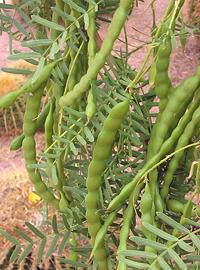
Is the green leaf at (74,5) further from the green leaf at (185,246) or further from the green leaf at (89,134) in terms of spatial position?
the green leaf at (185,246)

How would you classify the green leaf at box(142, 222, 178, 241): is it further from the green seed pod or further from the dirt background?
the dirt background

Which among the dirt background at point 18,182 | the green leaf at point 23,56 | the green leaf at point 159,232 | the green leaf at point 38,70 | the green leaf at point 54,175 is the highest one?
the green leaf at point 23,56

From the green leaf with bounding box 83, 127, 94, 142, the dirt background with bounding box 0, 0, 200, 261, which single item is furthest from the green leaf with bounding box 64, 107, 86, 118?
the dirt background with bounding box 0, 0, 200, 261

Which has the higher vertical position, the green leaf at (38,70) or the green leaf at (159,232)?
the green leaf at (38,70)

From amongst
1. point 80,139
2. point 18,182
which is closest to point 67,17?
point 80,139

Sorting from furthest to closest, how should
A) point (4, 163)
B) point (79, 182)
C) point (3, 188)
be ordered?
point (4, 163), point (3, 188), point (79, 182)

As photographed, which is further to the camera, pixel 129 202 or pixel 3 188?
pixel 3 188

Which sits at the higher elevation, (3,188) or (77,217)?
(77,217)

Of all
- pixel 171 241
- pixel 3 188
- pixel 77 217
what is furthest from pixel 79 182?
pixel 3 188

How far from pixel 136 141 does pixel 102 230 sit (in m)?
0.10

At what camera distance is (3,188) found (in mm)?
2246

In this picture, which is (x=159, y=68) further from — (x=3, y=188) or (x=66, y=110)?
(x=3, y=188)

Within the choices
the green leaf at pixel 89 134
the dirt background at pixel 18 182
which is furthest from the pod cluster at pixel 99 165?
the dirt background at pixel 18 182

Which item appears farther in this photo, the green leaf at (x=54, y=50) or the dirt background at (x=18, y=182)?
the dirt background at (x=18, y=182)
